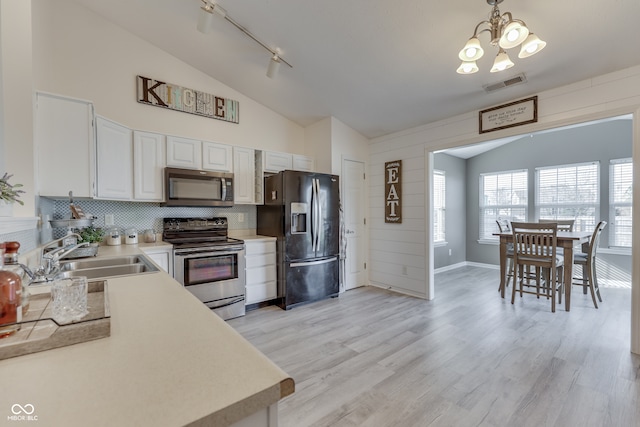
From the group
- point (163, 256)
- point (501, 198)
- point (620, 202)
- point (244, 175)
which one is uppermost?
point (244, 175)

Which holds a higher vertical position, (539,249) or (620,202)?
(620,202)

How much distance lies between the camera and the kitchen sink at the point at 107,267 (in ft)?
5.73

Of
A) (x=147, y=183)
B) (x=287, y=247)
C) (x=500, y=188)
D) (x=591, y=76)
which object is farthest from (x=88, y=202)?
(x=500, y=188)

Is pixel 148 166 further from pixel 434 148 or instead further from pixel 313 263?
pixel 434 148

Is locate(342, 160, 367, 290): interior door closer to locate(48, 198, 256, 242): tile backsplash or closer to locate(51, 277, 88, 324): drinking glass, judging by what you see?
locate(48, 198, 256, 242): tile backsplash

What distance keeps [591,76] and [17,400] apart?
399cm

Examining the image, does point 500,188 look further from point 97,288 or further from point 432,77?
point 97,288

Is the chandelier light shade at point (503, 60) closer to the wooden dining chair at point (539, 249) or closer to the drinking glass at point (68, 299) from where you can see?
the wooden dining chair at point (539, 249)

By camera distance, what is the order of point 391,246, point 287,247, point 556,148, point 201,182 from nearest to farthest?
point 201,182
point 287,247
point 391,246
point 556,148

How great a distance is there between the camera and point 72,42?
2.75 meters

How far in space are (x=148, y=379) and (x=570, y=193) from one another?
21.5ft

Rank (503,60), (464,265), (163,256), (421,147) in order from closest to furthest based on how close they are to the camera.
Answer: (503,60) → (163,256) → (421,147) → (464,265)

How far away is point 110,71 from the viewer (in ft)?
9.71

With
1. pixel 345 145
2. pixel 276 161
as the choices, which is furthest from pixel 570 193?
pixel 276 161
